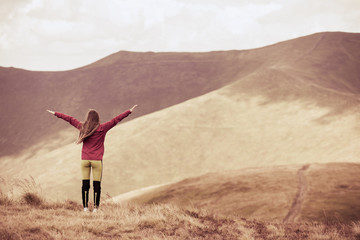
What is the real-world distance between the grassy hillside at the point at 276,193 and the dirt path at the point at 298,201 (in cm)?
9

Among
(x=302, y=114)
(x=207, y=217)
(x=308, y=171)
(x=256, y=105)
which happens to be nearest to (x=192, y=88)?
(x=256, y=105)

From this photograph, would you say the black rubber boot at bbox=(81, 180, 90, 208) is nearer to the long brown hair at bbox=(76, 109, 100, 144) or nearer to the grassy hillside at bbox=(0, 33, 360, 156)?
the long brown hair at bbox=(76, 109, 100, 144)

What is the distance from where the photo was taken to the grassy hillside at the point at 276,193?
781 inches

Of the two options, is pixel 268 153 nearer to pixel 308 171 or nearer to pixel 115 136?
pixel 115 136

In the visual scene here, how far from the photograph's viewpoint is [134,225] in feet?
24.1

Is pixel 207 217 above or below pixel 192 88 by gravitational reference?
below

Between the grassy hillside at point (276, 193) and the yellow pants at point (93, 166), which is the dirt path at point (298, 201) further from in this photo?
the yellow pants at point (93, 166)

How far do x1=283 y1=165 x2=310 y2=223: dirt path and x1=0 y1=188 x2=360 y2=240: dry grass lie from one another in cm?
961

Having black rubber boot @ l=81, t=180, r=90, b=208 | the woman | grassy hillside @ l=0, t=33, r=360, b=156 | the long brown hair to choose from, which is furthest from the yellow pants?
grassy hillside @ l=0, t=33, r=360, b=156

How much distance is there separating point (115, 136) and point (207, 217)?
84337 mm

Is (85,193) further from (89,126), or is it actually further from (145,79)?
(145,79)

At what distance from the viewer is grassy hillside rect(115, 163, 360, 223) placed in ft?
65.0

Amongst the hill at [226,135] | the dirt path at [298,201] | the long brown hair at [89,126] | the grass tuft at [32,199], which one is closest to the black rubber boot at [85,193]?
the grass tuft at [32,199]

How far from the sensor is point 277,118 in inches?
3317
